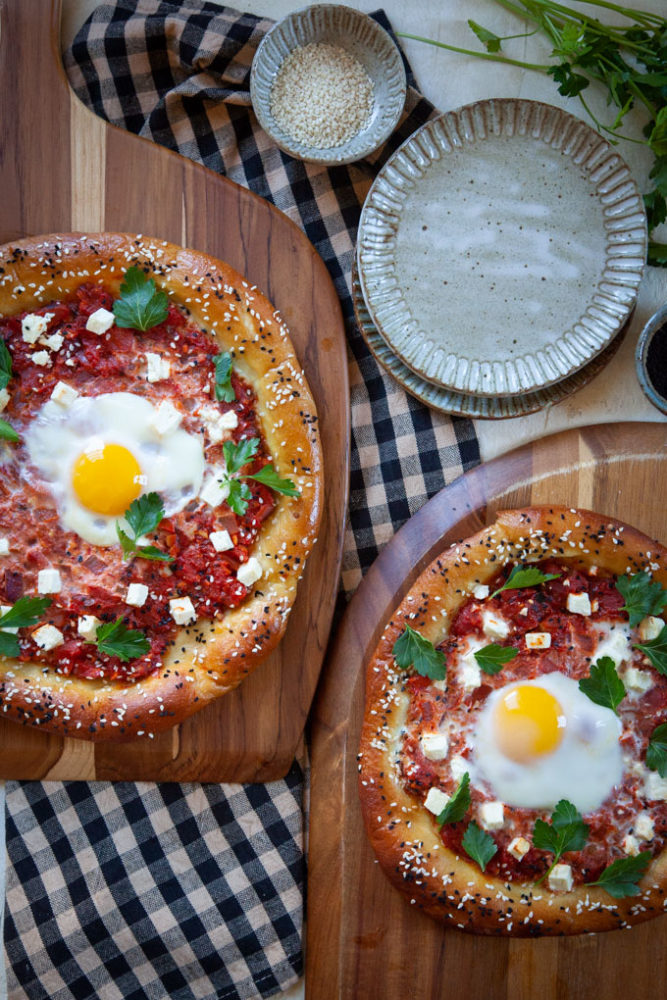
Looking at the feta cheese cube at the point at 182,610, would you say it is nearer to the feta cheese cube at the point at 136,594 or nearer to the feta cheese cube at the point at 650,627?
the feta cheese cube at the point at 136,594

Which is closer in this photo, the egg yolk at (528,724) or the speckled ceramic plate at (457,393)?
the egg yolk at (528,724)

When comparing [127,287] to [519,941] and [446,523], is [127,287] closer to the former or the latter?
[446,523]

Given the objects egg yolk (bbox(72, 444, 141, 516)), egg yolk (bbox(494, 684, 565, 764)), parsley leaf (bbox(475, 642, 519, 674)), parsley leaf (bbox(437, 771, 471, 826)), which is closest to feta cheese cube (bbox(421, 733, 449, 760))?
parsley leaf (bbox(437, 771, 471, 826))

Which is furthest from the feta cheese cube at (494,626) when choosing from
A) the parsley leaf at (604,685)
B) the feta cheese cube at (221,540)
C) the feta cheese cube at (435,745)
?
the feta cheese cube at (221,540)

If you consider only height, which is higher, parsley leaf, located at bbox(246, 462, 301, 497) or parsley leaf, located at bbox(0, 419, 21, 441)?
parsley leaf, located at bbox(0, 419, 21, 441)

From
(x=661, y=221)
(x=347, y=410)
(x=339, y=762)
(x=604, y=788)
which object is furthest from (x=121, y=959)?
(x=661, y=221)

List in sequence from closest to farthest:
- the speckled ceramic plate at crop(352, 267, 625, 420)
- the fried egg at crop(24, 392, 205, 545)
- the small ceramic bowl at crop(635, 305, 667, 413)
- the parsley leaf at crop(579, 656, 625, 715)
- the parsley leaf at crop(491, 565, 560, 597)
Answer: the parsley leaf at crop(579, 656, 625, 715), the parsley leaf at crop(491, 565, 560, 597), the fried egg at crop(24, 392, 205, 545), the small ceramic bowl at crop(635, 305, 667, 413), the speckled ceramic plate at crop(352, 267, 625, 420)

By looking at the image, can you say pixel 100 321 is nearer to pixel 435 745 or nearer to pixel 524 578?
pixel 524 578

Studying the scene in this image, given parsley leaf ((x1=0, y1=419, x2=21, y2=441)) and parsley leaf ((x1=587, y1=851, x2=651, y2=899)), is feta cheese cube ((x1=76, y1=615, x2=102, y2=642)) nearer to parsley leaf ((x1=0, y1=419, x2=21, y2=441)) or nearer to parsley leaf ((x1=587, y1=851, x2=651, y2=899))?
parsley leaf ((x1=0, y1=419, x2=21, y2=441))
